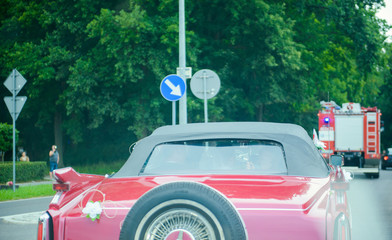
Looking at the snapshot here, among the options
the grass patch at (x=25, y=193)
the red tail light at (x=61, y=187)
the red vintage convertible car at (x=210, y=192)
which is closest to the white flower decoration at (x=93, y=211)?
the red vintage convertible car at (x=210, y=192)

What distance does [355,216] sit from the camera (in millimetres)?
11023

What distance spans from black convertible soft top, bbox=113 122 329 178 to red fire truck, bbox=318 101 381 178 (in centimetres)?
2119

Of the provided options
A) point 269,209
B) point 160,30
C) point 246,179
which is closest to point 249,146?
point 246,179

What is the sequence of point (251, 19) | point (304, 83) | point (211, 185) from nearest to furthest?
point (211, 185) → point (251, 19) → point (304, 83)

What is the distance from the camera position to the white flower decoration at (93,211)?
4016 millimetres

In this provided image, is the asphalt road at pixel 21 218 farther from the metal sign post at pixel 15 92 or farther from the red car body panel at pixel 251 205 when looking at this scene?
the red car body panel at pixel 251 205

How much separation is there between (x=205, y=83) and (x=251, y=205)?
10.5 meters

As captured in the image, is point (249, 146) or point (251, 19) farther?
point (251, 19)

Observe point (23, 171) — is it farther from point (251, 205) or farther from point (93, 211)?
point (251, 205)

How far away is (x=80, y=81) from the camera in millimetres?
27078

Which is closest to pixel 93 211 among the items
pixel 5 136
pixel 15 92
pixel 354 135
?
pixel 15 92

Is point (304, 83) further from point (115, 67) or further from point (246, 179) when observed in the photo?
point (246, 179)

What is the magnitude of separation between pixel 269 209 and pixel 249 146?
889 millimetres

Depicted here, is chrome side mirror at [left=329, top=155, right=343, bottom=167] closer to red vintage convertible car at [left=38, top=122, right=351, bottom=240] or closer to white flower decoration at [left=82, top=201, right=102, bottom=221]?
red vintage convertible car at [left=38, top=122, right=351, bottom=240]
